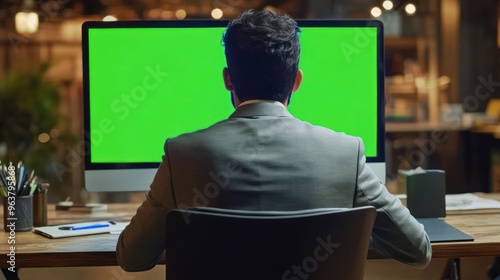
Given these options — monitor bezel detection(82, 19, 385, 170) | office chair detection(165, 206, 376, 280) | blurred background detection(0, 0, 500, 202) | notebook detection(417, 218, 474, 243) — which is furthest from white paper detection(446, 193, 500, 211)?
blurred background detection(0, 0, 500, 202)

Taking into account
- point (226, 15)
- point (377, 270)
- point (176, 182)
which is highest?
point (226, 15)

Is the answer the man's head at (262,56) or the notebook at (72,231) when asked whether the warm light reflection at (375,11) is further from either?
the man's head at (262,56)

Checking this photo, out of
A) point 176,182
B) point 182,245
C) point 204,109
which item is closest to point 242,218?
point 182,245

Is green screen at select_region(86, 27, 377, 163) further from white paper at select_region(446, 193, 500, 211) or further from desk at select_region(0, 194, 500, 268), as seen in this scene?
white paper at select_region(446, 193, 500, 211)

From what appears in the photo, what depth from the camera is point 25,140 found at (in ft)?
20.5

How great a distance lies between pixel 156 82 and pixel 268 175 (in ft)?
2.47

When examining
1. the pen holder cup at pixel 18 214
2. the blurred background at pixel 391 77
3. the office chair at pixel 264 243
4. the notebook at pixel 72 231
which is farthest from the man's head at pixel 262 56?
the blurred background at pixel 391 77

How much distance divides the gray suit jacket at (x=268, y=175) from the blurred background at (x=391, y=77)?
5069 millimetres

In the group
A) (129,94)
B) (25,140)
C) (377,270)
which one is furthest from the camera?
(25,140)

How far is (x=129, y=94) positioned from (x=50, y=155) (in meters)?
4.82

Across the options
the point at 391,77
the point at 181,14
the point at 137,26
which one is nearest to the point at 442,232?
the point at 137,26

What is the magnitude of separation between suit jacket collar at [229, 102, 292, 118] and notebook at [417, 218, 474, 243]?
49 cm

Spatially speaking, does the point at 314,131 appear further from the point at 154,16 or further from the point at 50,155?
the point at 154,16

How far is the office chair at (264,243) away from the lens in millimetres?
1102
